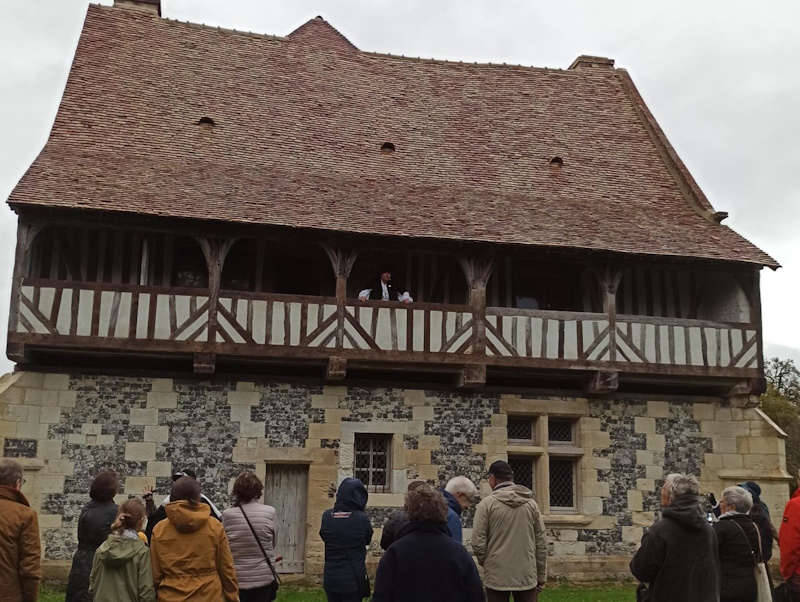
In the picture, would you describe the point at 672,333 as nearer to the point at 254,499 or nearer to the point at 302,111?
the point at 302,111

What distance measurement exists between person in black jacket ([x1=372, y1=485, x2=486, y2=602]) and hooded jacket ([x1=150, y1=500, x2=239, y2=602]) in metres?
1.23

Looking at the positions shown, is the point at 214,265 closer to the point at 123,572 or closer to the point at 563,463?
the point at 563,463

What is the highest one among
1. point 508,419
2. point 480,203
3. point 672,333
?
point 480,203

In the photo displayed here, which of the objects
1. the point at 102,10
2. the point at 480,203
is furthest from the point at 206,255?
the point at 102,10

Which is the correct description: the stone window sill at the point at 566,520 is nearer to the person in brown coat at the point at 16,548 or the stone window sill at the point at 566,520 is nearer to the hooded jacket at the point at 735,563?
the hooded jacket at the point at 735,563

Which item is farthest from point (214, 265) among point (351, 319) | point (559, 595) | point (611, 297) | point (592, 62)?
point (592, 62)

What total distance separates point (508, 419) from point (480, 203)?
3216mm

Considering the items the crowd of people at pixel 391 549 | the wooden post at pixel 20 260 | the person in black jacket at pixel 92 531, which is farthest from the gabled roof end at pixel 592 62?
the person in black jacket at pixel 92 531

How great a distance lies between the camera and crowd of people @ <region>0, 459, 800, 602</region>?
377 centimetres

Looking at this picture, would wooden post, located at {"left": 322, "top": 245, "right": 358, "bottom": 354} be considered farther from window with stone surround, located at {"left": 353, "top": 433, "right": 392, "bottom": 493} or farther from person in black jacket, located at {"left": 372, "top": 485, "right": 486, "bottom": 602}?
person in black jacket, located at {"left": 372, "top": 485, "right": 486, "bottom": 602}

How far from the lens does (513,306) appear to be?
13.0 m

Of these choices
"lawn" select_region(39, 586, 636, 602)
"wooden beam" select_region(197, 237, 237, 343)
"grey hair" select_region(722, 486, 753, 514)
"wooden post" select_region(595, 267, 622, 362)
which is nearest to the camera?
"grey hair" select_region(722, 486, 753, 514)

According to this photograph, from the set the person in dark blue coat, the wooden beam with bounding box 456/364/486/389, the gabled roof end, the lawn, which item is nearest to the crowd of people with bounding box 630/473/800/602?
the person in dark blue coat

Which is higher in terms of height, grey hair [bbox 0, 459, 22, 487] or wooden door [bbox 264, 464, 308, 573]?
grey hair [bbox 0, 459, 22, 487]
